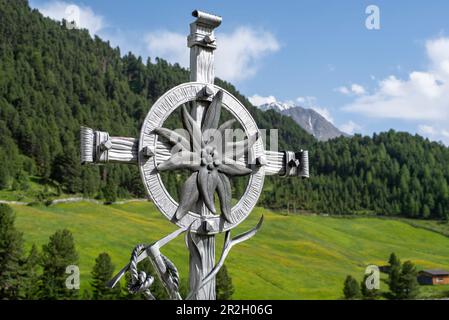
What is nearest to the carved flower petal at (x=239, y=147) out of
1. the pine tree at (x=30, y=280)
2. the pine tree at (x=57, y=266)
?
the pine tree at (x=57, y=266)

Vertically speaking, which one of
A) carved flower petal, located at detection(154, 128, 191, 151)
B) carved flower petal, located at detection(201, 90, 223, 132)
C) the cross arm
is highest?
carved flower petal, located at detection(201, 90, 223, 132)

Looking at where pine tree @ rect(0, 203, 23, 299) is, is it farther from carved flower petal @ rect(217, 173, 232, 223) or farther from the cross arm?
the cross arm

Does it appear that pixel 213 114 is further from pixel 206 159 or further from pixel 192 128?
pixel 206 159

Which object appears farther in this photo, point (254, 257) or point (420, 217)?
point (420, 217)

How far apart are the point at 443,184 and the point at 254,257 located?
8750 centimetres

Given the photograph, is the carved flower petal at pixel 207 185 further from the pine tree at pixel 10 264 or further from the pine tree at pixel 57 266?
the pine tree at pixel 10 264

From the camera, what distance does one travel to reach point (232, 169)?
855 cm

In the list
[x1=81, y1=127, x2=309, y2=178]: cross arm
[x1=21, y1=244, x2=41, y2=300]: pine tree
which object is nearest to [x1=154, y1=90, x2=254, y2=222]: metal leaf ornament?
[x1=81, y1=127, x2=309, y2=178]: cross arm

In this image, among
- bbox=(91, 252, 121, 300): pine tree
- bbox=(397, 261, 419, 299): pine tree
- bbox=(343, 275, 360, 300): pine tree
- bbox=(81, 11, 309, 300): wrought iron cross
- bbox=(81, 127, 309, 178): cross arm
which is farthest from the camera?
bbox=(397, 261, 419, 299): pine tree

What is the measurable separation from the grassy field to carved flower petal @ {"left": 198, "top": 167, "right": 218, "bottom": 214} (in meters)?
41.9

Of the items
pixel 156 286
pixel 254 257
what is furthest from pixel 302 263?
pixel 156 286

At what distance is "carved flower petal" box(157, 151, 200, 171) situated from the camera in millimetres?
7848
